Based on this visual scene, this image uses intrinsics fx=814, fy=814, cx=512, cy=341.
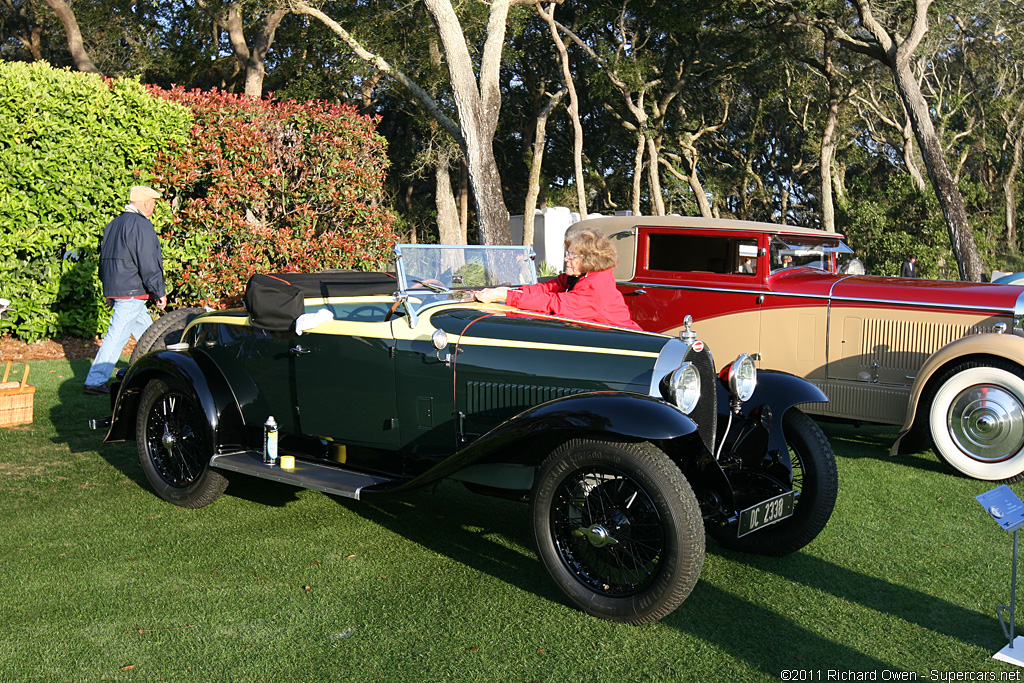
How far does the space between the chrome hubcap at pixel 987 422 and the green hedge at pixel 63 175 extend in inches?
343

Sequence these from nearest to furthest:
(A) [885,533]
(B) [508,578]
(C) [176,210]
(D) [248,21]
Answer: (B) [508,578], (A) [885,533], (C) [176,210], (D) [248,21]

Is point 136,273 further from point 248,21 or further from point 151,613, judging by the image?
point 248,21

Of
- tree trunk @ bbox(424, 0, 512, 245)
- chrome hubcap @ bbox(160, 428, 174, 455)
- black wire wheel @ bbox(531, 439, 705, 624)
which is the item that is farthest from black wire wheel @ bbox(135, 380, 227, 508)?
tree trunk @ bbox(424, 0, 512, 245)

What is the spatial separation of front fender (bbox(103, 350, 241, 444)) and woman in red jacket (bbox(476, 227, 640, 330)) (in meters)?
1.65

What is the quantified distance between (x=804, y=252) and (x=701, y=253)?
94cm

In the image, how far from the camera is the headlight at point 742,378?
162 inches

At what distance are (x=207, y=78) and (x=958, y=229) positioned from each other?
23203mm

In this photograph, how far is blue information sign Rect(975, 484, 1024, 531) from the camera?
292 cm

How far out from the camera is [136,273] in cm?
715

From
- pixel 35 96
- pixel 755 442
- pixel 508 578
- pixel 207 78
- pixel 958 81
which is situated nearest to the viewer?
pixel 508 578

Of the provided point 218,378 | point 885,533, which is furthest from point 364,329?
point 885,533

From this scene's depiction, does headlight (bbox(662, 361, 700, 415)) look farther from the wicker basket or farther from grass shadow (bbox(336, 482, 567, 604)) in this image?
the wicker basket

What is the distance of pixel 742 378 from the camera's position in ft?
13.6

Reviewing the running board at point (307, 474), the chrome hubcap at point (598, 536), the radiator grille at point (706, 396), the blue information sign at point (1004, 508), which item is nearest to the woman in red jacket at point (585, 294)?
the radiator grille at point (706, 396)
